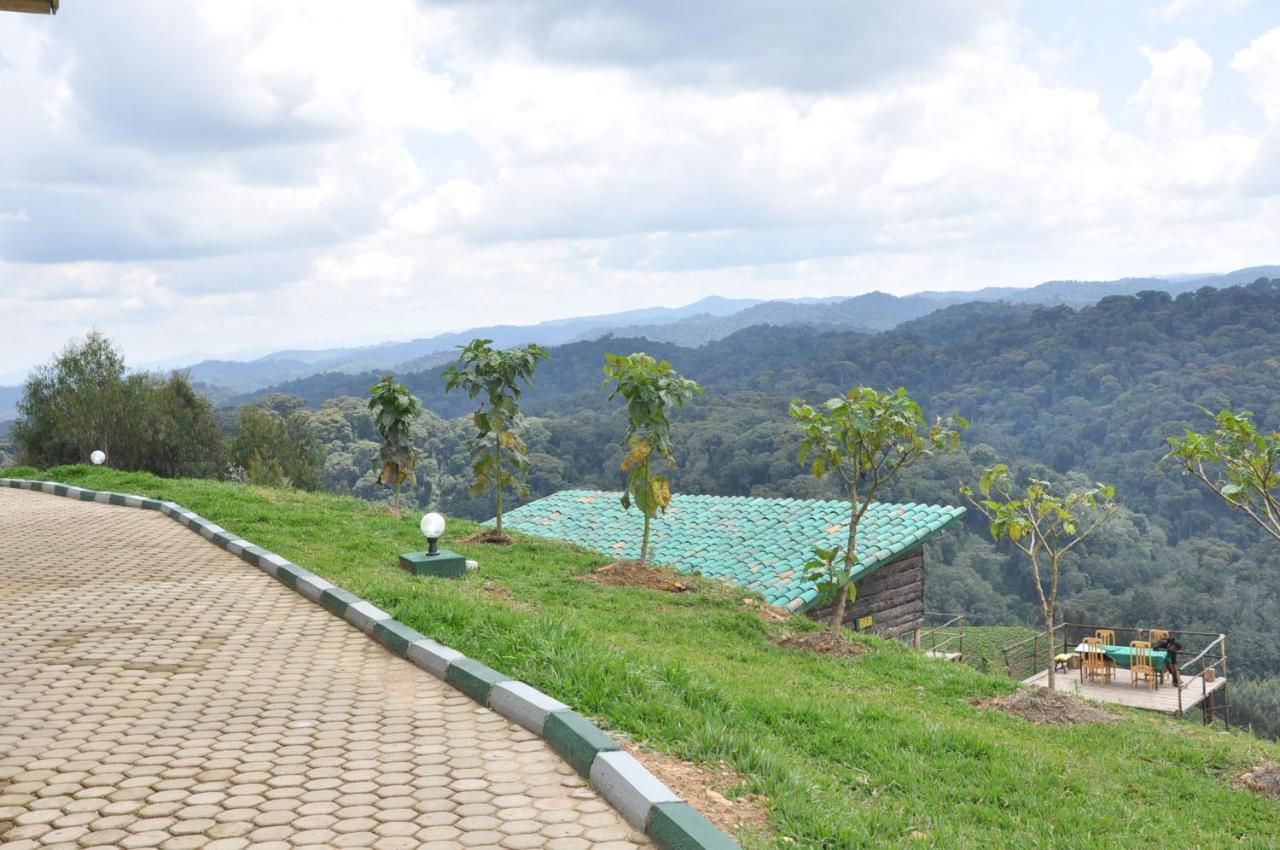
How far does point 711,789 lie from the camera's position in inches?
175

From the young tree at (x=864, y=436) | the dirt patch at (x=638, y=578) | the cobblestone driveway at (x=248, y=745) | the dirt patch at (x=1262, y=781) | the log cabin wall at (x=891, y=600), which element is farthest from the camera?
the log cabin wall at (x=891, y=600)

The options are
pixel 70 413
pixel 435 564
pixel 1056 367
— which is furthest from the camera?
pixel 1056 367

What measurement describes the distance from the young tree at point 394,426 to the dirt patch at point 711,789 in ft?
35.8

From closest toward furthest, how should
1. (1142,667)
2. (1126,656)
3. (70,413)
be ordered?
(1142,667), (1126,656), (70,413)

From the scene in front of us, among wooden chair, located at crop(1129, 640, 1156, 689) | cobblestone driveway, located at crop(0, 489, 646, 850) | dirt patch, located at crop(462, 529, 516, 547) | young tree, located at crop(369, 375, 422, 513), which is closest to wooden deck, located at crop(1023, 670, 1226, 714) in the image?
wooden chair, located at crop(1129, 640, 1156, 689)

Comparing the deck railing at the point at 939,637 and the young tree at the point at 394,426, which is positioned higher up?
the young tree at the point at 394,426

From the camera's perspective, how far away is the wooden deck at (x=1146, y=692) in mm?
18094

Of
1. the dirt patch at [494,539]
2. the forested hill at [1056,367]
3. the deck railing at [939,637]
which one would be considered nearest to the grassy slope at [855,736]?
the dirt patch at [494,539]

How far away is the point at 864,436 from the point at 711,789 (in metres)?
6.19

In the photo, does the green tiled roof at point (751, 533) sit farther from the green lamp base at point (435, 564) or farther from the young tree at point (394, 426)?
the green lamp base at point (435, 564)

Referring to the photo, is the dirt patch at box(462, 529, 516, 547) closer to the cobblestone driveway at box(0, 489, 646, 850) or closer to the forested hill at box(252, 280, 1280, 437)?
the cobblestone driveway at box(0, 489, 646, 850)

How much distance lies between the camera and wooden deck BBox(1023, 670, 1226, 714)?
18.1 metres

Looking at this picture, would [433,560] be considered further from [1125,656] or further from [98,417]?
[98,417]

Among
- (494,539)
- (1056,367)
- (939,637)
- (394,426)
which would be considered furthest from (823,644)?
(1056,367)
